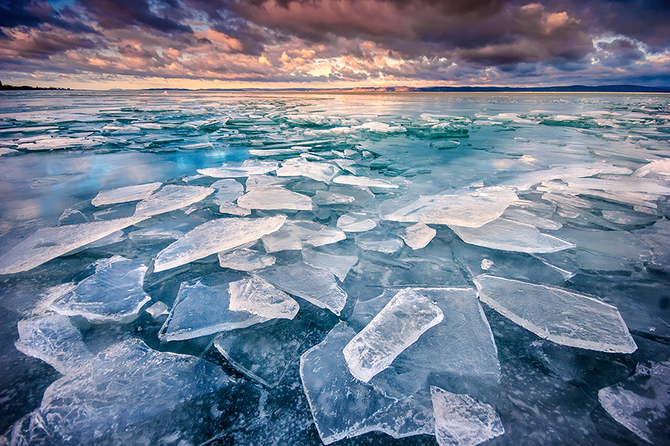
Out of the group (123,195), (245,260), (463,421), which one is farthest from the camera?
(123,195)

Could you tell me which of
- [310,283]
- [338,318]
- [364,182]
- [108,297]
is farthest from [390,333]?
[364,182]

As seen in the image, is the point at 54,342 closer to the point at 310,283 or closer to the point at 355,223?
the point at 310,283

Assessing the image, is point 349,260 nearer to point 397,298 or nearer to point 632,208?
point 397,298

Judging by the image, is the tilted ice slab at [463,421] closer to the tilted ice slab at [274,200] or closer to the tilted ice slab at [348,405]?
the tilted ice slab at [348,405]

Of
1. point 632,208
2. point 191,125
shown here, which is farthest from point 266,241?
point 191,125

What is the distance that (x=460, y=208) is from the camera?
1783 millimetres

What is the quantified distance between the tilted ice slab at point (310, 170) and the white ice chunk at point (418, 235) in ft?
3.76

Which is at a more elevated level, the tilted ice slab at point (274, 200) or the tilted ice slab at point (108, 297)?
the tilted ice slab at point (274, 200)

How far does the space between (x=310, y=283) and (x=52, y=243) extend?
1.46 meters

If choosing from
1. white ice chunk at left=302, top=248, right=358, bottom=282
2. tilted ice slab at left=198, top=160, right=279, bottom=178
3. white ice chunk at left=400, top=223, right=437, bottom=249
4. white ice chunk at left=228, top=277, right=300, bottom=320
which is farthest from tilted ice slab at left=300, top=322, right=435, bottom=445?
tilted ice slab at left=198, top=160, right=279, bottom=178

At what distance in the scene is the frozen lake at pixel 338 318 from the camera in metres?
0.72

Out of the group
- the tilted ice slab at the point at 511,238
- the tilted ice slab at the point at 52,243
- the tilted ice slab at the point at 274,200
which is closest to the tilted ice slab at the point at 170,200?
the tilted ice slab at the point at 52,243

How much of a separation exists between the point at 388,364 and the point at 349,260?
0.65 metres

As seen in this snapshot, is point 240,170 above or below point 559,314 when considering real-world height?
above
